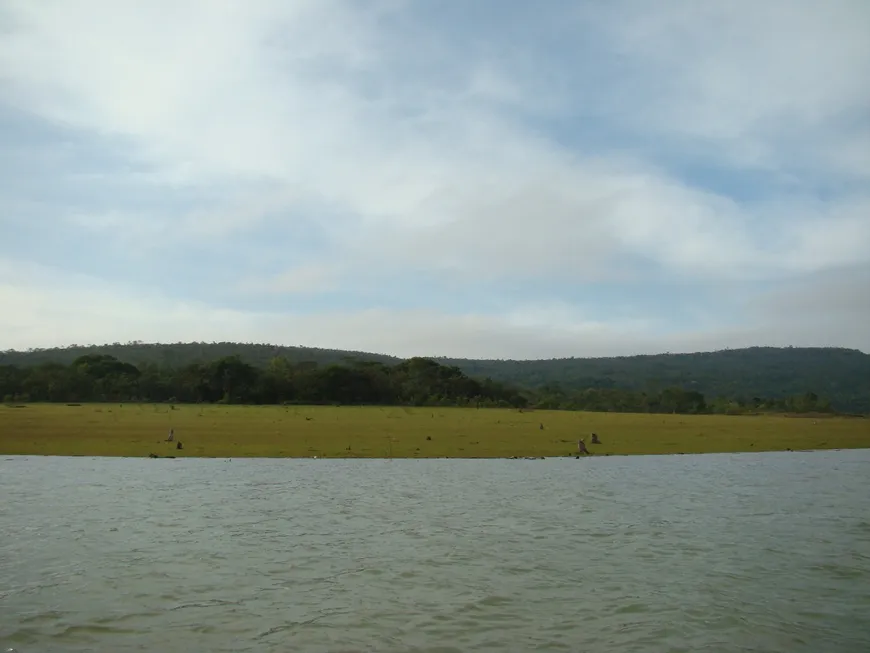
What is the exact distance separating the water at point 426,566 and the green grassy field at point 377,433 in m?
12.2

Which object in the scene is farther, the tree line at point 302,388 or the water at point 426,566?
the tree line at point 302,388

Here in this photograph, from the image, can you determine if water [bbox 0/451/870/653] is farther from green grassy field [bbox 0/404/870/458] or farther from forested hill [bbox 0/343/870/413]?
forested hill [bbox 0/343/870/413]

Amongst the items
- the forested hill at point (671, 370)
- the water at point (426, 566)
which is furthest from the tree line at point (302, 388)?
the water at point (426, 566)

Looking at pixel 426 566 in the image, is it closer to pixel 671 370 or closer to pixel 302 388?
pixel 302 388

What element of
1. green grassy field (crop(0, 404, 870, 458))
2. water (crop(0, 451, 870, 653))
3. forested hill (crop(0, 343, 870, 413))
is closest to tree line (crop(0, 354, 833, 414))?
green grassy field (crop(0, 404, 870, 458))

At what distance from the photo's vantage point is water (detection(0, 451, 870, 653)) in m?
12.0

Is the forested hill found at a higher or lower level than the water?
higher

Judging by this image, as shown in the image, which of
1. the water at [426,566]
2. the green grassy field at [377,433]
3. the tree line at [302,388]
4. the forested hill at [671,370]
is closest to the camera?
the water at [426,566]

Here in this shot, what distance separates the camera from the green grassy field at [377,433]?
43.2m

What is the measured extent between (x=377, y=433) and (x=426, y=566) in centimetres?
3558

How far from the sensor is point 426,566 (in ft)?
53.7

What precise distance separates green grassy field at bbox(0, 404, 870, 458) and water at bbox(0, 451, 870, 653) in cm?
1218

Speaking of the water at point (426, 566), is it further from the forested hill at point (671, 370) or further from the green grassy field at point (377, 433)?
the forested hill at point (671, 370)

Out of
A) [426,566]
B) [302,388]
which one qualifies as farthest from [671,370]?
[426,566]
